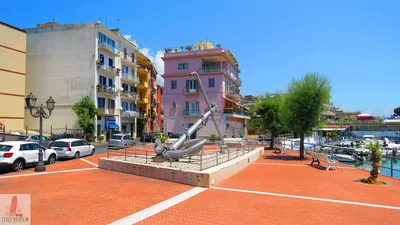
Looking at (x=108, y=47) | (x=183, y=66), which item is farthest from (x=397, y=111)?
(x=108, y=47)

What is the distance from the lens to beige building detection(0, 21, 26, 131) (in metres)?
34.6

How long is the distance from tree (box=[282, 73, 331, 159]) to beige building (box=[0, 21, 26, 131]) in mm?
32091

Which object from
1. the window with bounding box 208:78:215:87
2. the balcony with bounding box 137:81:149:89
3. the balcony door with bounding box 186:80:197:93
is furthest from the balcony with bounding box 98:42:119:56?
the window with bounding box 208:78:215:87

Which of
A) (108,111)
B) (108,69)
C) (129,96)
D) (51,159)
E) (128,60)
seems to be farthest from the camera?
(129,96)

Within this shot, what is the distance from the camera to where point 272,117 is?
30.4 meters

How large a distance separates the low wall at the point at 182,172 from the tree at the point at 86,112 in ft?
76.8

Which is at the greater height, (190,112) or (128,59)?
(128,59)

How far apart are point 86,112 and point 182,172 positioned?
30.0 meters

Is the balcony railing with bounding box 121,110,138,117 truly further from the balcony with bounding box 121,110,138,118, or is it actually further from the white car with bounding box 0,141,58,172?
the white car with bounding box 0,141,58,172

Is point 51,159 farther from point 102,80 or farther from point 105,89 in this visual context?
point 102,80

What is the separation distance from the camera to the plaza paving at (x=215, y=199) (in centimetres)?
752

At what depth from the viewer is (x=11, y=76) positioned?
117 ft

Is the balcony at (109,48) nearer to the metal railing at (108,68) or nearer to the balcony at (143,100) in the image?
the metal railing at (108,68)

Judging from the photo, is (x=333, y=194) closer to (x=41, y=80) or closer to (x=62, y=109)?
(x=62, y=109)
